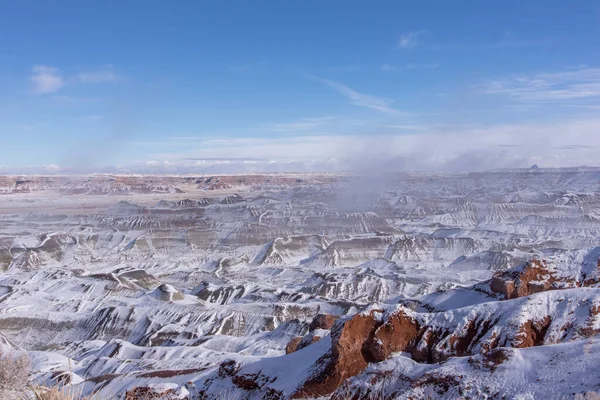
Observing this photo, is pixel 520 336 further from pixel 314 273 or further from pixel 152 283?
pixel 152 283

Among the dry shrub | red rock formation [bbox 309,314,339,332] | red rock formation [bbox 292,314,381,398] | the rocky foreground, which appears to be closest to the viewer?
the dry shrub

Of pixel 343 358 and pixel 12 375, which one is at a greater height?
pixel 12 375

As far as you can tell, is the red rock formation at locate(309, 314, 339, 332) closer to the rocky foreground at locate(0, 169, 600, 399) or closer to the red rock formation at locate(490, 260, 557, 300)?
the rocky foreground at locate(0, 169, 600, 399)

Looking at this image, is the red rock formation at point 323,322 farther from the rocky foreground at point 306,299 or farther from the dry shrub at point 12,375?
the dry shrub at point 12,375

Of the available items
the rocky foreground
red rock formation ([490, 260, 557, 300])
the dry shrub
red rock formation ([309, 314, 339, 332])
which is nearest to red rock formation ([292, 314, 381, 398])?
the rocky foreground

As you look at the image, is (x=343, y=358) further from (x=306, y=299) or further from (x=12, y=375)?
(x=306, y=299)

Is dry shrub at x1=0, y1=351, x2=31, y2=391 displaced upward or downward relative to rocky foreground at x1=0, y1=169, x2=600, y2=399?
upward

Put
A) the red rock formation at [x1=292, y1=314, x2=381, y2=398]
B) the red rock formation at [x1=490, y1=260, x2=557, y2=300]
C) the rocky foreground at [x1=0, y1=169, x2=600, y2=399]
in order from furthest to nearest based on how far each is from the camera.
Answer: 1. the red rock formation at [x1=490, y1=260, x2=557, y2=300]
2. the red rock formation at [x1=292, y1=314, x2=381, y2=398]
3. the rocky foreground at [x1=0, y1=169, x2=600, y2=399]

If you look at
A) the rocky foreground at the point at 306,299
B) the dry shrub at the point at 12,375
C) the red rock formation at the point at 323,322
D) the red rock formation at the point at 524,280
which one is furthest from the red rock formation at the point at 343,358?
the red rock formation at the point at 524,280

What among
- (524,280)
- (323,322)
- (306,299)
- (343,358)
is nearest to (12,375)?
A: (343,358)

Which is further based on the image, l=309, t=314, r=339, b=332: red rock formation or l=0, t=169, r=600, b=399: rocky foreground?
l=309, t=314, r=339, b=332: red rock formation

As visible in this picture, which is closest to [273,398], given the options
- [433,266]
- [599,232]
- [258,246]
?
[433,266]
